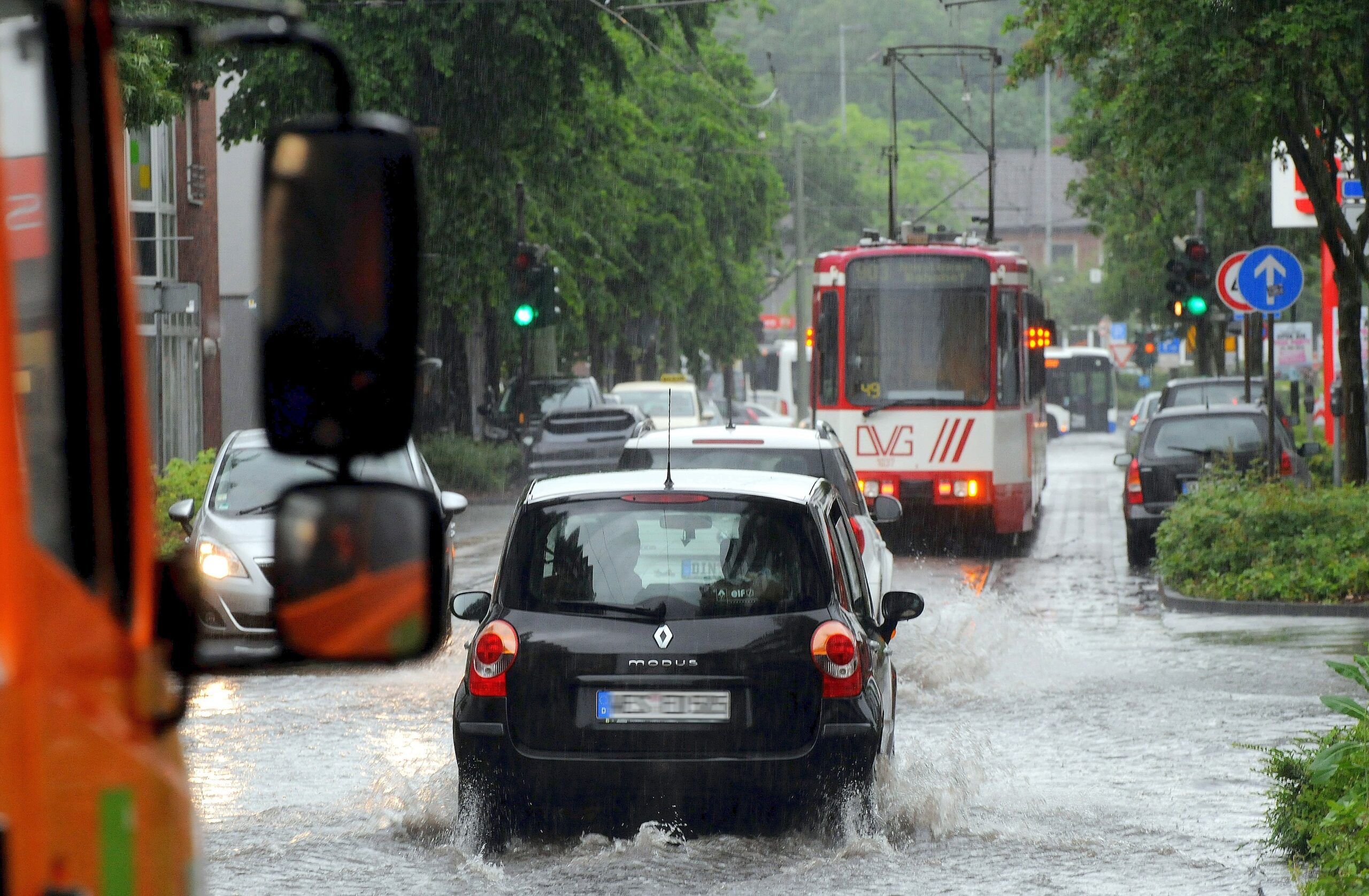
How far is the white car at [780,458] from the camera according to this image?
13.2 meters

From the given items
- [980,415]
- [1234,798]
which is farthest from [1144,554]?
[1234,798]

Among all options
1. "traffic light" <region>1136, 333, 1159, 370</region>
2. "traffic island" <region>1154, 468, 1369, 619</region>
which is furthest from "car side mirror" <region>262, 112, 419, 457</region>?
"traffic light" <region>1136, 333, 1159, 370</region>

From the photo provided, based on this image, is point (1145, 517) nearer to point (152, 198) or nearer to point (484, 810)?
point (484, 810)

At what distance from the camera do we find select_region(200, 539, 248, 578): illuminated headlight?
13875 millimetres

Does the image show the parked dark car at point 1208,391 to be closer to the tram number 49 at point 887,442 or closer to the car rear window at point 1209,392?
the car rear window at point 1209,392

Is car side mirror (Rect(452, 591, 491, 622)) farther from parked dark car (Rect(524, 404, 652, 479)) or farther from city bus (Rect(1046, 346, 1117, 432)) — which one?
city bus (Rect(1046, 346, 1117, 432))

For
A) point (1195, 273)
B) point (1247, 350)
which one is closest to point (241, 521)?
point (1247, 350)

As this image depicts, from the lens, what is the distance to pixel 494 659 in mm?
7875

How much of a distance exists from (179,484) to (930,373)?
8300 millimetres

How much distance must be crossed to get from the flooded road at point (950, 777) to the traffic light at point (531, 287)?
13.9 m

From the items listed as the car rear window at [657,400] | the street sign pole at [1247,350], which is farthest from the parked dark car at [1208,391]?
the car rear window at [657,400]

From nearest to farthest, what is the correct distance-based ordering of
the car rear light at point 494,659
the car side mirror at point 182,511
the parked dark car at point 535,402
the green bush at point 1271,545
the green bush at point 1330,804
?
the green bush at point 1330,804, the car rear light at point 494,659, the car side mirror at point 182,511, the green bush at point 1271,545, the parked dark car at point 535,402

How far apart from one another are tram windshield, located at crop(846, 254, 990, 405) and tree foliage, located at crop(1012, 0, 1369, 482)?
87.1 inches

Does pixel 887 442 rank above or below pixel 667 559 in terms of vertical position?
below
